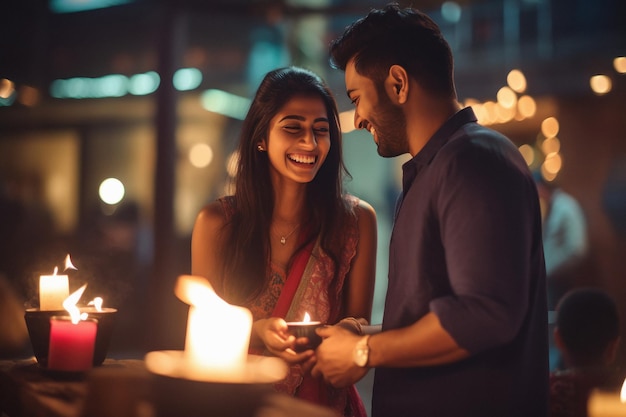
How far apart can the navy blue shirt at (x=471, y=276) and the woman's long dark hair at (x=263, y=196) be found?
99cm

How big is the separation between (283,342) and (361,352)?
413 millimetres

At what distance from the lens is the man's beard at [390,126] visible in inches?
92.0

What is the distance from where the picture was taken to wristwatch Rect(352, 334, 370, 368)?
6.95 feet

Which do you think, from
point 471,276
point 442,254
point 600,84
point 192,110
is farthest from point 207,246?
point 192,110

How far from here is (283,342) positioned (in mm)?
2471

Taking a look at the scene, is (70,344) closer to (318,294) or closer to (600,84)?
(318,294)

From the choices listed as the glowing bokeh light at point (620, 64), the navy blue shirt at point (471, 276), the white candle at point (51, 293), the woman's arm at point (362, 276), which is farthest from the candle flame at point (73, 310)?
the glowing bokeh light at point (620, 64)

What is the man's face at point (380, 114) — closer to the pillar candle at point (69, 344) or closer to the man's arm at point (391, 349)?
the man's arm at point (391, 349)

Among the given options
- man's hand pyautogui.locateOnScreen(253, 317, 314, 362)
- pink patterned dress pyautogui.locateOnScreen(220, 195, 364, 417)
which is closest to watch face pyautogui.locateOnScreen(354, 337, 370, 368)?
man's hand pyautogui.locateOnScreen(253, 317, 314, 362)

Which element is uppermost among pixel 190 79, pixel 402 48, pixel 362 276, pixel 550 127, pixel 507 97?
pixel 190 79

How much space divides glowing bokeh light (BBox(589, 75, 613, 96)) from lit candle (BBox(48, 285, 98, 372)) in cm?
1033

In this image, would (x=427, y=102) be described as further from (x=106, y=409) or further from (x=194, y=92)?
(x=194, y=92)

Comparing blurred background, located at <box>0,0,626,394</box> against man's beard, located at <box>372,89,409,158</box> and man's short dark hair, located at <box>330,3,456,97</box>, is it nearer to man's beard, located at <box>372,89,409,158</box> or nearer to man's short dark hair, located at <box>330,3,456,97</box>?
man's short dark hair, located at <box>330,3,456,97</box>

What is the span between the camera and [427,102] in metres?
2.30
